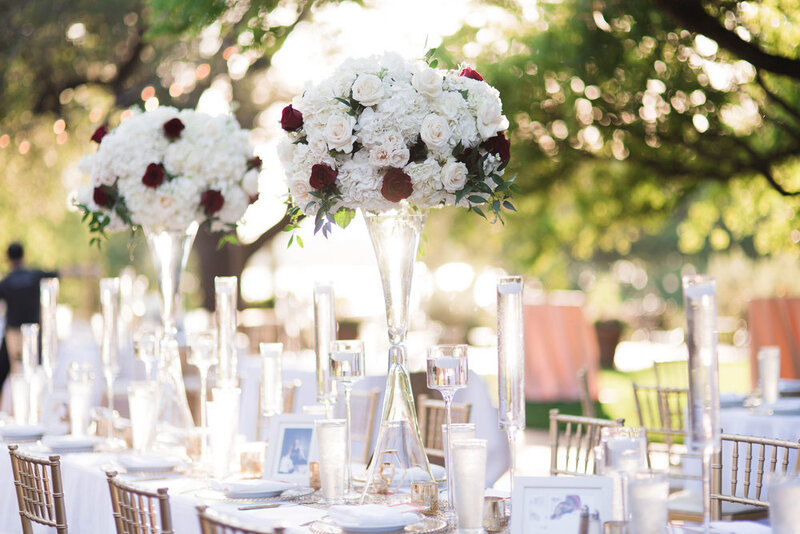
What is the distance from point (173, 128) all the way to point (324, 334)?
1.49m

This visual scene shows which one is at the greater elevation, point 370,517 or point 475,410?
point 475,410

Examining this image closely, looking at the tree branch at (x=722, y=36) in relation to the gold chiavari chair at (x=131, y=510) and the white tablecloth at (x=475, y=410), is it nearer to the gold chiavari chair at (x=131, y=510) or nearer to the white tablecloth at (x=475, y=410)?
the white tablecloth at (x=475, y=410)

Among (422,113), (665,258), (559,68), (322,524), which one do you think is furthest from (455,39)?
(665,258)

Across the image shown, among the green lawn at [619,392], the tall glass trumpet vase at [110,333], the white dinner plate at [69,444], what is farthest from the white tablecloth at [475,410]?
the green lawn at [619,392]

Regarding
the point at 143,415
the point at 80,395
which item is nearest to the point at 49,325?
the point at 80,395

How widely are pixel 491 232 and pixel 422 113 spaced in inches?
357

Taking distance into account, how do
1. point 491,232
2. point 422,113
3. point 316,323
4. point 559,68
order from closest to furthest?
point 422,113 < point 316,323 < point 559,68 < point 491,232

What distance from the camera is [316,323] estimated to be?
3180 mm

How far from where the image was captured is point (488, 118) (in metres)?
2.99

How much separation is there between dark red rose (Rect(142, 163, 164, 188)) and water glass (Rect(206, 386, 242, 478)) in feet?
3.55

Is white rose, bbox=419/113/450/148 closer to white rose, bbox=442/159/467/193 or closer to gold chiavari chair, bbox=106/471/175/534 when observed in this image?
white rose, bbox=442/159/467/193

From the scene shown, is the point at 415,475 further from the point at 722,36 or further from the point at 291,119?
the point at 722,36

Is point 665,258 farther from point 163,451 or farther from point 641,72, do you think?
point 163,451

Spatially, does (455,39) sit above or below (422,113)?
above
